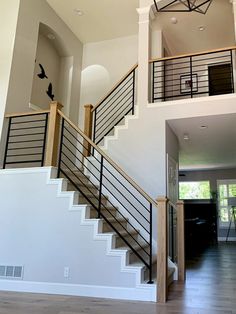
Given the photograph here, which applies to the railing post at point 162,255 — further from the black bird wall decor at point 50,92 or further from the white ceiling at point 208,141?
the black bird wall decor at point 50,92

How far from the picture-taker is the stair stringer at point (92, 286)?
354cm

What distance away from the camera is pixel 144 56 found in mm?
5816

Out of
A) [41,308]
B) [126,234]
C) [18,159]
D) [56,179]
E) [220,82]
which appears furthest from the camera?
[220,82]

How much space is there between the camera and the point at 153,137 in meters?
5.35

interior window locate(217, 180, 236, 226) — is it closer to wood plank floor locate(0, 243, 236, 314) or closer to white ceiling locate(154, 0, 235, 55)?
white ceiling locate(154, 0, 235, 55)

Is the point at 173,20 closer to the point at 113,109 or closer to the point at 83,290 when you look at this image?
the point at 113,109

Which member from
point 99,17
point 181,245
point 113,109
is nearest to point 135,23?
point 99,17

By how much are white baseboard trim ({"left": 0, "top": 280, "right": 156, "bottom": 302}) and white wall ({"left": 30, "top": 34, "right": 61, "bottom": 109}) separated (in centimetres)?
381

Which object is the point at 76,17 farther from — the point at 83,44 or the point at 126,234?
the point at 126,234

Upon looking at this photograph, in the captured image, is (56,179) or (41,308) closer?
(41,308)

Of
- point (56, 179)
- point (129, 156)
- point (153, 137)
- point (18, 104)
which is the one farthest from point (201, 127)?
point (18, 104)

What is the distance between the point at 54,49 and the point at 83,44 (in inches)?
39.6

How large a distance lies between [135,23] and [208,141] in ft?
11.0

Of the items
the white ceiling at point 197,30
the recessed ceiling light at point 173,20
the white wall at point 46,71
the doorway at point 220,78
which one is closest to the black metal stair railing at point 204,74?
the doorway at point 220,78
